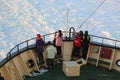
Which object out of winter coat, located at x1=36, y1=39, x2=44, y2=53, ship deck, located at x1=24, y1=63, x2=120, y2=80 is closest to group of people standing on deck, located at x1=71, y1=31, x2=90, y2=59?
ship deck, located at x1=24, y1=63, x2=120, y2=80

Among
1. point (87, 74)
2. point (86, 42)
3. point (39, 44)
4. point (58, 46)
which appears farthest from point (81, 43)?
point (39, 44)

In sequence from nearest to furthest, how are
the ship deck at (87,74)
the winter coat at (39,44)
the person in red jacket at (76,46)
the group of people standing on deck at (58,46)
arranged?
the ship deck at (87,74), the group of people standing on deck at (58,46), the winter coat at (39,44), the person in red jacket at (76,46)

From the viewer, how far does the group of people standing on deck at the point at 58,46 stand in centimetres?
1797

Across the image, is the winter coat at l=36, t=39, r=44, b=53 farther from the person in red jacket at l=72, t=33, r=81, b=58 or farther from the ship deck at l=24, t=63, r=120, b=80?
the person in red jacket at l=72, t=33, r=81, b=58

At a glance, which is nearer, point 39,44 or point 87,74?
point 87,74

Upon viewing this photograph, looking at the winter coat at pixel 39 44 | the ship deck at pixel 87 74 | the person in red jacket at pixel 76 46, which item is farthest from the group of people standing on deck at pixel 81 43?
the winter coat at pixel 39 44

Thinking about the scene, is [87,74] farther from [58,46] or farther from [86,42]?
[58,46]

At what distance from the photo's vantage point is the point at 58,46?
1931cm

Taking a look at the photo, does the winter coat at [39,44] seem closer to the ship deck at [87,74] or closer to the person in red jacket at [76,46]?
the ship deck at [87,74]

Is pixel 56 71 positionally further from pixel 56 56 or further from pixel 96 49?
pixel 96 49

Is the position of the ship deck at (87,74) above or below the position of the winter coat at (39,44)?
below

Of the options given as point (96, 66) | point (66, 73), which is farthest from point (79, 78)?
point (96, 66)

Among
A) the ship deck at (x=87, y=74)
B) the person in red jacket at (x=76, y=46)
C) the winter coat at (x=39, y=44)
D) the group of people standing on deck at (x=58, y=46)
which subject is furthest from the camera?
the person in red jacket at (x=76, y=46)

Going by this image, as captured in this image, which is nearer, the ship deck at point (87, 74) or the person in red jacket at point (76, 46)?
the ship deck at point (87, 74)
